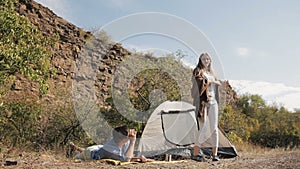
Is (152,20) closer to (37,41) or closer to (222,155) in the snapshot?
(37,41)

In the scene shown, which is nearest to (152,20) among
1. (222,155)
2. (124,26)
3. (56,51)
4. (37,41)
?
(124,26)

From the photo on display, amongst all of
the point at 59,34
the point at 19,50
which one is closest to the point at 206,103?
the point at 19,50

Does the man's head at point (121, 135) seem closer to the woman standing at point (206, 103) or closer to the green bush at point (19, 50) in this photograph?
the woman standing at point (206, 103)

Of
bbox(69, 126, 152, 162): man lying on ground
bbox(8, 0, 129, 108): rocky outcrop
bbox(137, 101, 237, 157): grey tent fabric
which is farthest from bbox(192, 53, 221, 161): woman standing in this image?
bbox(8, 0, 129, 108): rocky outcrop

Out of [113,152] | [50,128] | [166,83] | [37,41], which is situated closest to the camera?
[113,152]

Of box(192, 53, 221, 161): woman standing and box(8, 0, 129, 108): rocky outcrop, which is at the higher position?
box(8, 0, 129, 108): rocky outcrop

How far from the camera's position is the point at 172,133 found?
7023 mm

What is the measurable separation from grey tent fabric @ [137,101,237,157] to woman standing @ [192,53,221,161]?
19.7 inches

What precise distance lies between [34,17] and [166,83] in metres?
11.7

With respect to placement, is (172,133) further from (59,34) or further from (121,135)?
(59,34)

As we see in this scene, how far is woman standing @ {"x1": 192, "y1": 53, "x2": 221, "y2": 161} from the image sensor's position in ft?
19.2

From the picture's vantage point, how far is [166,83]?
10.4 meters

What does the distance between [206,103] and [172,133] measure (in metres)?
1.37

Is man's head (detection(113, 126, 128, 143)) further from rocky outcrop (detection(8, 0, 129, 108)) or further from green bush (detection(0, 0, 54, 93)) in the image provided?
rocky outcrop (detection(8, 0, 129, 108))
